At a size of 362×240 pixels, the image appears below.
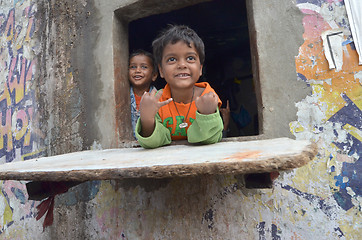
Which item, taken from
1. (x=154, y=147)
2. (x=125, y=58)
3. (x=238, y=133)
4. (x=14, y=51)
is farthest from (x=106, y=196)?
(x=238, y=133)

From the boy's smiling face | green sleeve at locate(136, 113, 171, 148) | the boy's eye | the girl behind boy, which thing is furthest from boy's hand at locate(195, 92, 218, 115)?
the girl behind boy

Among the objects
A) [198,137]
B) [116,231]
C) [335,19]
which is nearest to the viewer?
[198,137]

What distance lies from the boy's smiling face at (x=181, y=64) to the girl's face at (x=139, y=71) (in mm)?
733

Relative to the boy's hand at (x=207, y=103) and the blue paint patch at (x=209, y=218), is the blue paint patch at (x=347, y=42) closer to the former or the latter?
the boy's hand at (x=207, y=103)

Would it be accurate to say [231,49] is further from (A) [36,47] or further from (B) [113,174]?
(B) [113,174]

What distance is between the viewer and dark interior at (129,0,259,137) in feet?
12.1

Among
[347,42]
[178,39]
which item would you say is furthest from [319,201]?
[178,39]

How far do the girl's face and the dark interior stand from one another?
995 mm

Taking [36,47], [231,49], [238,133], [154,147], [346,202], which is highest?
[231,49]

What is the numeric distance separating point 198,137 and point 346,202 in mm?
1047

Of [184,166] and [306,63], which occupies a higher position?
[306,63]

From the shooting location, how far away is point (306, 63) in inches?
76.5

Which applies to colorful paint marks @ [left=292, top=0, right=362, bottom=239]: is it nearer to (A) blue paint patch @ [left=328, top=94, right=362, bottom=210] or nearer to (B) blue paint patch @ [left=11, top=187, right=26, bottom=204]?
(A) blue paint patch @ [left=328, top=94, right=362, bottom=210]

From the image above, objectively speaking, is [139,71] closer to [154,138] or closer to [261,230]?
[154,138]
